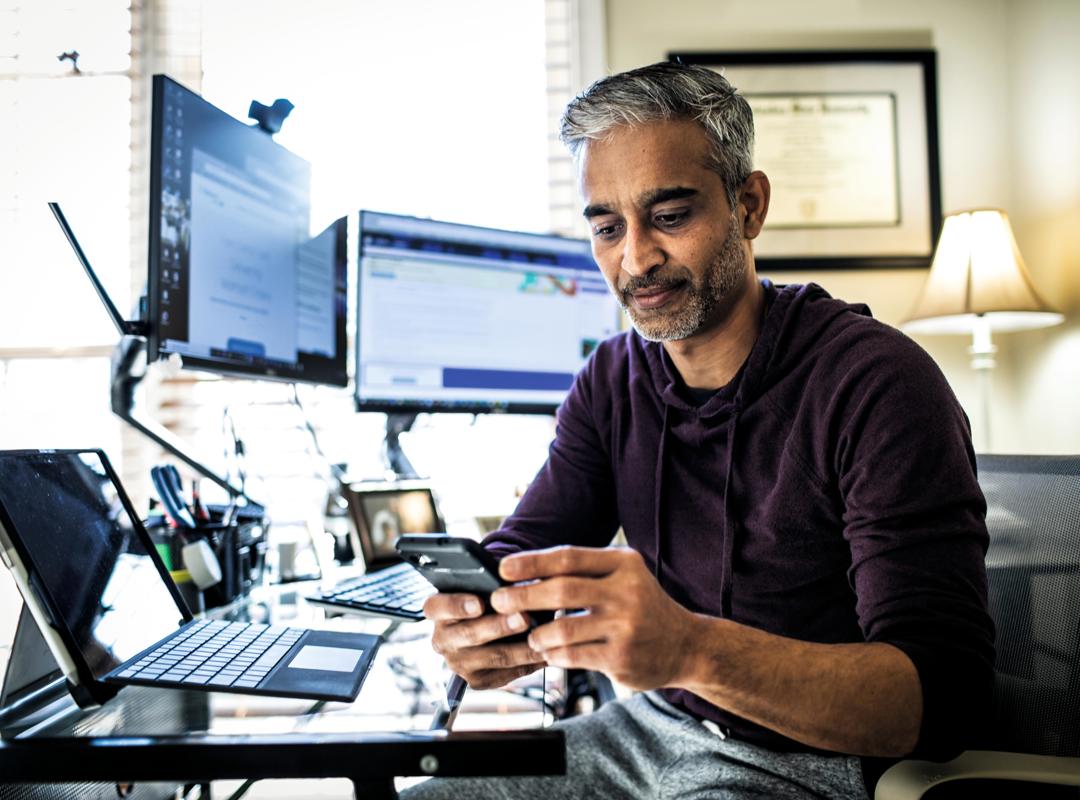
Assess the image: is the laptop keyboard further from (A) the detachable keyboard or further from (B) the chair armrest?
(B) the chair armrest

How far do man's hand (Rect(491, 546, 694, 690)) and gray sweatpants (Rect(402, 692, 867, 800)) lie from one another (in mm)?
309

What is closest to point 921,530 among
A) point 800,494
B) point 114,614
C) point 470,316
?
point 800,494

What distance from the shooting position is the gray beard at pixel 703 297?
1047 mm

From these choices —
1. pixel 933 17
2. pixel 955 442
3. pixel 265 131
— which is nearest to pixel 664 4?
pixel 933 17

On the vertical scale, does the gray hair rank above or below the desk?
above

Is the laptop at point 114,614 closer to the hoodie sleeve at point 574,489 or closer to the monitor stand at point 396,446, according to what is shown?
the hoodie sleeve at point 574,489

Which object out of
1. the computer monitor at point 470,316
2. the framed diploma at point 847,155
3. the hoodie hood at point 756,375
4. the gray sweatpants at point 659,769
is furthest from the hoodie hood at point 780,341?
the framed diploma at point 847,155

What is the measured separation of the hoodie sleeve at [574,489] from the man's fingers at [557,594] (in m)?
0.48

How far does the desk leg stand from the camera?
0.57m

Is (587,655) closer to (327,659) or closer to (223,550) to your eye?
(327,659)

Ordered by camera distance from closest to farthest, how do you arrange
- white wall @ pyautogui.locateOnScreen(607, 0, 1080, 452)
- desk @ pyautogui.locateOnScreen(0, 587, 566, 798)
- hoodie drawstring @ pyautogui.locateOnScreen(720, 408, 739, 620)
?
desk @ pyautogui.locateOnScreen(0, 587, 566, 798)
hoodie drawstring @ pyautogui.locateOnScreen(720, 408, 739, 620)
white wall @ pyautogui.locateOnScreen(607, 0, 1080, 452)

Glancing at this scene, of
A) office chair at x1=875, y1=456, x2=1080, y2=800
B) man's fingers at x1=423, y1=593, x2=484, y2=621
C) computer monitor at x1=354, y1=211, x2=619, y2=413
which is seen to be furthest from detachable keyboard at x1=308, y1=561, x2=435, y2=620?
office chair at x1=875, y1=456, x2=1080, y2=800

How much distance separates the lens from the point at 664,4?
218cm

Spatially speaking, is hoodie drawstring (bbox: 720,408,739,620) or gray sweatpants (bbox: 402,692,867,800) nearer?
gray sweatpants (bbox: 402,692,867,800)
